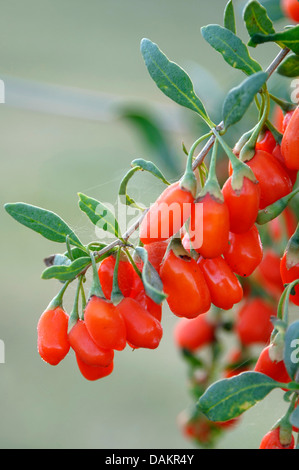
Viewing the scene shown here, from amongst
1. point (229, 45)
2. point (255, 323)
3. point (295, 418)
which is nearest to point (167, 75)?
point (229, 45)

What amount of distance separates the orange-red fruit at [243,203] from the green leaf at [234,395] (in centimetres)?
12

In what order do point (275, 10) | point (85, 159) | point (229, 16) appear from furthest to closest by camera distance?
point (85, 159) → point (275, 10) → point (229, 16)

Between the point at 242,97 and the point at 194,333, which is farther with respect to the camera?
the point at 194,333

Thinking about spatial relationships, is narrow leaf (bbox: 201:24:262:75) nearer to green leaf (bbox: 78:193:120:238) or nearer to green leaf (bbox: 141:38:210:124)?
green leaf (bbox: 141:38:210:124)

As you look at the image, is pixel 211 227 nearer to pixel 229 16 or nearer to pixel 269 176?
pixel 269 176

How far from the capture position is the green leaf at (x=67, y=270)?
19.8 inches

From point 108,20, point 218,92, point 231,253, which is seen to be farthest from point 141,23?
point 231,253

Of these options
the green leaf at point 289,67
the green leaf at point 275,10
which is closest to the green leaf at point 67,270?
the green leaf at point 289,67

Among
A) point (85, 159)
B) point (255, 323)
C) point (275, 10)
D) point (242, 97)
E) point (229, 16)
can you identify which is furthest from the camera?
point (85, 159)

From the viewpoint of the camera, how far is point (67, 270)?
515mm

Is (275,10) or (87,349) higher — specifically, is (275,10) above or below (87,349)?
above

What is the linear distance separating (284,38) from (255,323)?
21.7 inches

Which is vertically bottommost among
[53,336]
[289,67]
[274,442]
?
[274,442]

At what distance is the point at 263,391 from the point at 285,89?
1.31 feet
